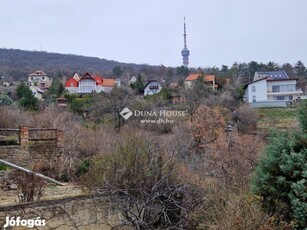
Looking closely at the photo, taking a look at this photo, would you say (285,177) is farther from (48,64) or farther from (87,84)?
(48,64)

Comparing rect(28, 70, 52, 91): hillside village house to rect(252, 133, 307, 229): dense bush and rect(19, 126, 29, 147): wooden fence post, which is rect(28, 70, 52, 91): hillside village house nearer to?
rect(19, 126, 29, 147): wooden fence post

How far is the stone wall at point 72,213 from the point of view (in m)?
5.82

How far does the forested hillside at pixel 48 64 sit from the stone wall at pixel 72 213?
150 ft

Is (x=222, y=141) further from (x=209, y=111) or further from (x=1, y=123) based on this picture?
(x=1, y=123)

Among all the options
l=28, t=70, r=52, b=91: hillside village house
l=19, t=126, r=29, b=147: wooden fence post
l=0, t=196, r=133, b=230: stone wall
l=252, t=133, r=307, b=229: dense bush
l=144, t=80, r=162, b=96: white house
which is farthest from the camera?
l=28, t=70, r=52, b=91: hillside village house

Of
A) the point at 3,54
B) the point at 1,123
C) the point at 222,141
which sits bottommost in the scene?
the point at 222,141

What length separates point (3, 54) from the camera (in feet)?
186

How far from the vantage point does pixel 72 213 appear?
20.7 feet

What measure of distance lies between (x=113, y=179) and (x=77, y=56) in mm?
63088

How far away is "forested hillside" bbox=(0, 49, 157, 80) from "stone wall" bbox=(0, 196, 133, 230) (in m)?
45.7

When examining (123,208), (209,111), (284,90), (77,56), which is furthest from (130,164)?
(77,56)

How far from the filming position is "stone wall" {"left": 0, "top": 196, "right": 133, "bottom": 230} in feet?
19.1

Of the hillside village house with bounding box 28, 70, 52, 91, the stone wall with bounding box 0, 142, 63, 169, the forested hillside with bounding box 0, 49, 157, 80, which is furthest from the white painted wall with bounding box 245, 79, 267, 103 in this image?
the stone wall with bounding box 0, 142, 63, 169

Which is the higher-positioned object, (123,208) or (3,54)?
(3,54)
